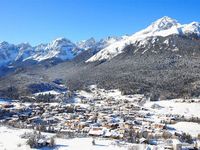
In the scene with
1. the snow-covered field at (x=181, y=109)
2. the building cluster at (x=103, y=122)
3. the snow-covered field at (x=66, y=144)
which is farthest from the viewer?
the snow-covered field at (x=181, y=109)

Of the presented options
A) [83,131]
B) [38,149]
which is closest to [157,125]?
[83,131]

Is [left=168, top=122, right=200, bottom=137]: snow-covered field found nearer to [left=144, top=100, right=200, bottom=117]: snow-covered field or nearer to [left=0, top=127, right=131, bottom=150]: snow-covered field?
[left=144, top=100, right=200, bottom=117]: snow-covered field

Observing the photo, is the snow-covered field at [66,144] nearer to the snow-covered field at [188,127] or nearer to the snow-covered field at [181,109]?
the snow-covered field at [188,127]

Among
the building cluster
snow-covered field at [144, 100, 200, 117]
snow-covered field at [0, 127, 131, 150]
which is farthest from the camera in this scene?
snow-covered field at [144, 100, 200, 117]

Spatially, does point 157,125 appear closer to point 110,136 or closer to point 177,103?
point 110,136

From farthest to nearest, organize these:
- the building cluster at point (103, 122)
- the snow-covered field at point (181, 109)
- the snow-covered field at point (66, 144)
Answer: the snow-covered field at point (181, 109) → the building cluster at point (103, 122) → the snow-covered field at point (66, 144)

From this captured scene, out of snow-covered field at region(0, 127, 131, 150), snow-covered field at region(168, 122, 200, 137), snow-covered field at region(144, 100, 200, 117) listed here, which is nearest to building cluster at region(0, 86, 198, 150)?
snow-covered field at region(168, 122, 200, 137)

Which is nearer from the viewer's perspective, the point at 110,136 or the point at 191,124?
the point at 110,136

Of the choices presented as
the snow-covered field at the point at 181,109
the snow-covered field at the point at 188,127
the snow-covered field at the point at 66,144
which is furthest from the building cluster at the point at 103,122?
the snow-covered field at the point at 181,109

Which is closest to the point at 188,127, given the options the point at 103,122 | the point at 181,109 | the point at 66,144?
the point at 103,122

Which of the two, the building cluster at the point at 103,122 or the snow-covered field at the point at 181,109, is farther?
the snow-covered field at the point at 181,109

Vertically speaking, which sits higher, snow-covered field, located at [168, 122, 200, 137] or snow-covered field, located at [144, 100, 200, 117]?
snow-covered field, located at [144, 100, 200, 117]
